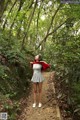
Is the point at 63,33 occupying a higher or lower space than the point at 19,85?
higher

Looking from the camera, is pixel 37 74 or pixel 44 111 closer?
pixel 44 111

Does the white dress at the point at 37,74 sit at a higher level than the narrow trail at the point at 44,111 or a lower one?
higher

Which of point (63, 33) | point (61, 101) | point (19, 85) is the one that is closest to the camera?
point (61, 101)

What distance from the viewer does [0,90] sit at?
36.8ft

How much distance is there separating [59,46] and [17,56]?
15.0 feet

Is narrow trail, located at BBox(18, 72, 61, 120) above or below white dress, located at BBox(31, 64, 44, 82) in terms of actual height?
below

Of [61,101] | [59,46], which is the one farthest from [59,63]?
[61,101]

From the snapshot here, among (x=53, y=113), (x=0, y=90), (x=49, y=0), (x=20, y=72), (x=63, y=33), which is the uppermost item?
(x=49, y=0)

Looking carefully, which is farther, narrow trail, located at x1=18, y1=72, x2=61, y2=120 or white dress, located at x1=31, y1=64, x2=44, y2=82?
white dress, located at x1=31, y1=64, x2=44, y2=82

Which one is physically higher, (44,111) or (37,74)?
(37,74)

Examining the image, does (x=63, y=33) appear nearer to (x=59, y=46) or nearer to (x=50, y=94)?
(x=59, y=46)

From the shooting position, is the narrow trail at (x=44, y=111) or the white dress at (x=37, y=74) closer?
the narrow trail at (x=44, y=111)

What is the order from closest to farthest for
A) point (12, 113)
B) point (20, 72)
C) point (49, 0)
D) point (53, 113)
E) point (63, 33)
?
point (12, 113) → point (53, 113) → point (63, 33) → point (20, 72) → point (49, 0)

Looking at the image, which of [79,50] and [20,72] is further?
[20,72]
